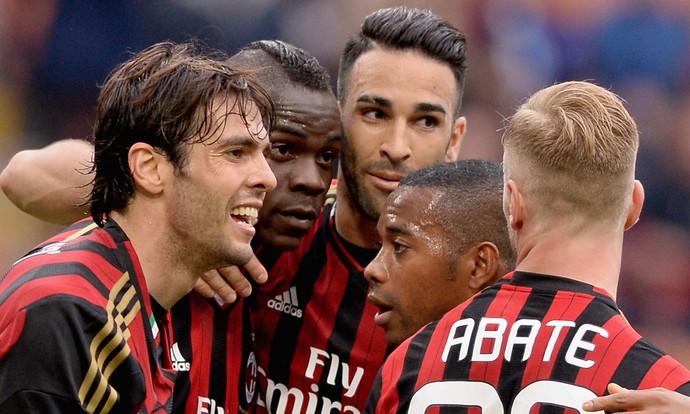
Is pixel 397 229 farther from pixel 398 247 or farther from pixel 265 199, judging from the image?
pixel 265 199

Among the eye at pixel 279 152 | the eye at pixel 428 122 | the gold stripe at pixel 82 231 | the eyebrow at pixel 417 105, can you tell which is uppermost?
the eyebrow at pixel 417 105

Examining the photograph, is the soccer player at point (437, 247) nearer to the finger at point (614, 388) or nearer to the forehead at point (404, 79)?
the forehead at point (404, 79)

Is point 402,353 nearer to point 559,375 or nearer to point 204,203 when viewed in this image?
point 559,375

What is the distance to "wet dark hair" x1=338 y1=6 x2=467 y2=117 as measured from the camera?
3.61 m

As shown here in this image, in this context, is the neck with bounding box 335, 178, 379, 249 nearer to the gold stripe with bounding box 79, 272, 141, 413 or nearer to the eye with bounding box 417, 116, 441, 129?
the eye with bounding box 417, 116, 441, 129

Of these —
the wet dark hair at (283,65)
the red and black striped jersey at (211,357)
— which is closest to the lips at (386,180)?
the wet dark hair at (283,65)

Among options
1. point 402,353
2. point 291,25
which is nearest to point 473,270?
point 402,353

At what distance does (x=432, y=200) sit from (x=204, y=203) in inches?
25.6

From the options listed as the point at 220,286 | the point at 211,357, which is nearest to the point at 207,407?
the point at 211,357

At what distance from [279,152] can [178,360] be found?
2.51ft

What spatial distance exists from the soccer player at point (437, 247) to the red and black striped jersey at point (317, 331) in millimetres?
324

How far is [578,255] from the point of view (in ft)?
7.72

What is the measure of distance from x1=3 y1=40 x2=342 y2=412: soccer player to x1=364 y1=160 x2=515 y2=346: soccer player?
47 centimetres

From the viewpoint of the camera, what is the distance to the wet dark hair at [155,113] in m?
2.80
